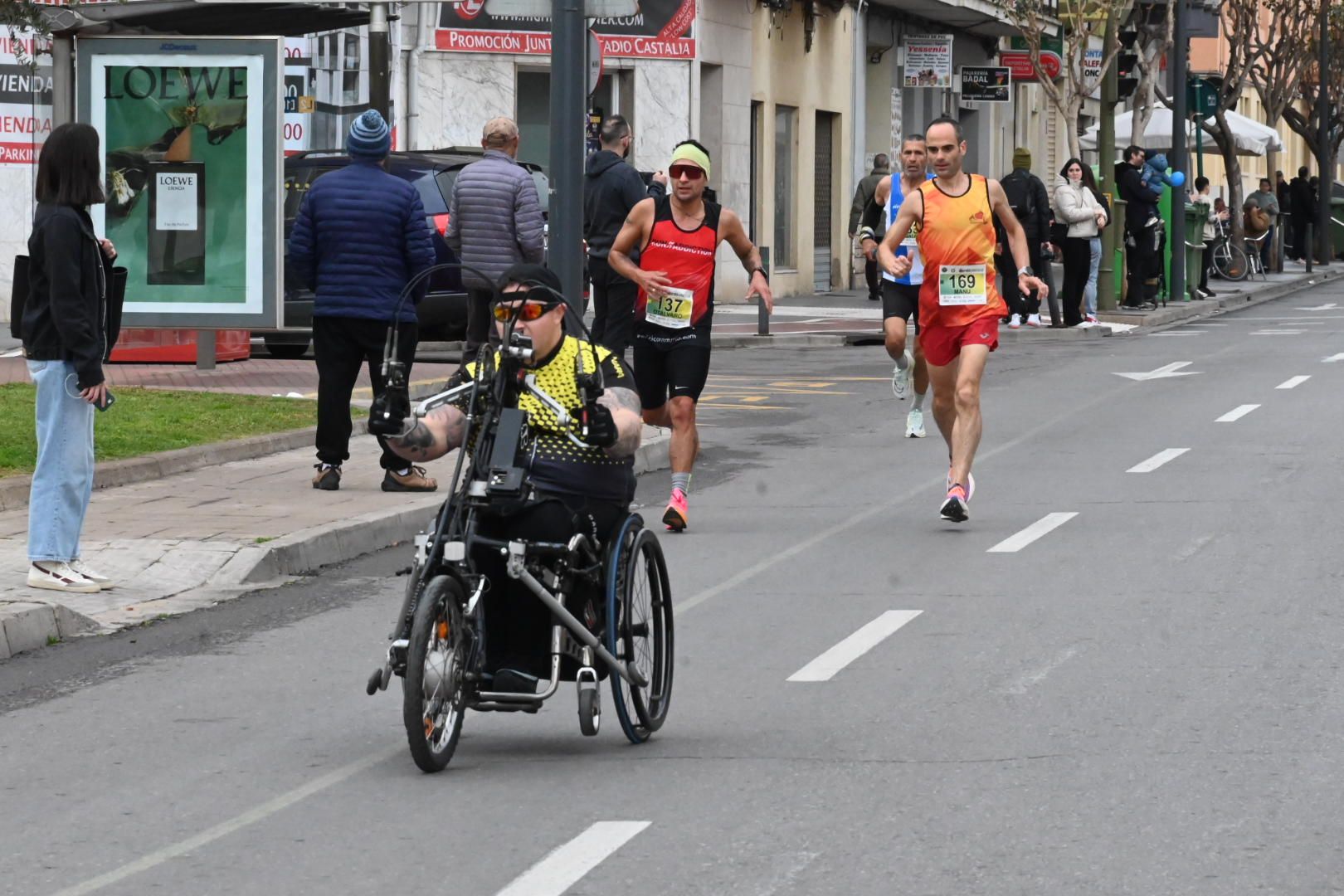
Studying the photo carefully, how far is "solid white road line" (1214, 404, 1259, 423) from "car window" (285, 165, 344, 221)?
8.09 metres

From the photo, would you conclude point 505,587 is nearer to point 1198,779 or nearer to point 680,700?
point 680,700

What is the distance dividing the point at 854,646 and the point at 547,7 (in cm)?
667

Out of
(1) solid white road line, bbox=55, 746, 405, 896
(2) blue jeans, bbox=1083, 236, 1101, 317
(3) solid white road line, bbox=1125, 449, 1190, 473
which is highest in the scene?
(2) blue jeans, bbox=1083, 236, 1101, 317

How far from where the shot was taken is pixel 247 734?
7309mm

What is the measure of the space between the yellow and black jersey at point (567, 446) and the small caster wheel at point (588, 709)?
20.7 inches

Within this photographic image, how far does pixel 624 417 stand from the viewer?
6738 millimetres

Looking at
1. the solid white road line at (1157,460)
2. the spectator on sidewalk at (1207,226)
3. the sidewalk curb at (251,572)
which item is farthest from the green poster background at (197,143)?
the spectator on sidewalk at (1207,226)

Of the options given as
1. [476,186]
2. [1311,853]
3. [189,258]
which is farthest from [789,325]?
[1311,853]

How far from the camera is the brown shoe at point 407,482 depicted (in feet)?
41.1

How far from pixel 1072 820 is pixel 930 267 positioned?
6279 mm

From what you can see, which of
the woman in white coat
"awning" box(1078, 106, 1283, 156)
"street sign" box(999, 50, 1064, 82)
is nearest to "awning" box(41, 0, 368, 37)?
the woman in white coat

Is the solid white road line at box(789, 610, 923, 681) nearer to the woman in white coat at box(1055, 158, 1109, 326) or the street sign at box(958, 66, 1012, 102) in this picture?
the woman in white coat at box(1055, 158, 1109, 326)

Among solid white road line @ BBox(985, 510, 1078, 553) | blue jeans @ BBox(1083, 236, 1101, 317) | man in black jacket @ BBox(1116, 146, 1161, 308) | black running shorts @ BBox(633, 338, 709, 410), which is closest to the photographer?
solid white road line @ BBox(985, 510, 1078, 553)

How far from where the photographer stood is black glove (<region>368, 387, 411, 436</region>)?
21.1 feet
